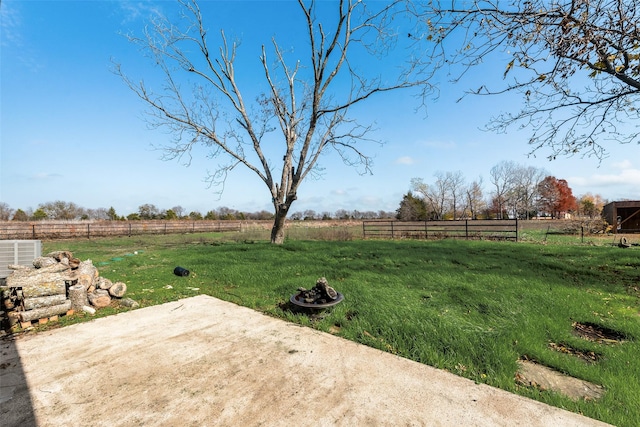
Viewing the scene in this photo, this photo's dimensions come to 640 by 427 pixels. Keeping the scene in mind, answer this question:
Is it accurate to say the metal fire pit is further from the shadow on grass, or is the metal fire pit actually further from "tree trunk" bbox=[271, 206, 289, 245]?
"tree trunk" bbox=[271, 206, 289, 245]

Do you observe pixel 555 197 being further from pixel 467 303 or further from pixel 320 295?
pixel 320 295

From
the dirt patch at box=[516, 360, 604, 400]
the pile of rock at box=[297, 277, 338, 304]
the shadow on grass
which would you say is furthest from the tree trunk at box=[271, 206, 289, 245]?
the dirt patch at box=[516, 360, 604, 400]

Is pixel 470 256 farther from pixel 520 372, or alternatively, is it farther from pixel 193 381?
pixel 193 381

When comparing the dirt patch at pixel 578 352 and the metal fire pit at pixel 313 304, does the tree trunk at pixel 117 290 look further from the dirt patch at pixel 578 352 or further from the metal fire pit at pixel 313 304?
the dirt patch at pixel 578 352

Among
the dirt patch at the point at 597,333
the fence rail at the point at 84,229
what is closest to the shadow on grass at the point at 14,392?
the dirt patch at the point at 597,333

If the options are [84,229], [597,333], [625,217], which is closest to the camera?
[597,333]

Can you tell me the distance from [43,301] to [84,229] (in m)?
24.0

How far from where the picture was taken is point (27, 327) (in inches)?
136

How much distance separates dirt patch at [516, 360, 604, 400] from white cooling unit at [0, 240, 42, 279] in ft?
24.2

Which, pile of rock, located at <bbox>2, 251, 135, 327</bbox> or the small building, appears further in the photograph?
the small building

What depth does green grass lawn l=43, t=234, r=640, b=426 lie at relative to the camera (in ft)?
8.01

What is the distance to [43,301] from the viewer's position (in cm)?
368

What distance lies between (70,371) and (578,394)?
4.32 meters

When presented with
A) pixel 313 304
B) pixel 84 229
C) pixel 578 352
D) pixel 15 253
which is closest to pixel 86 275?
pixel 15 253
